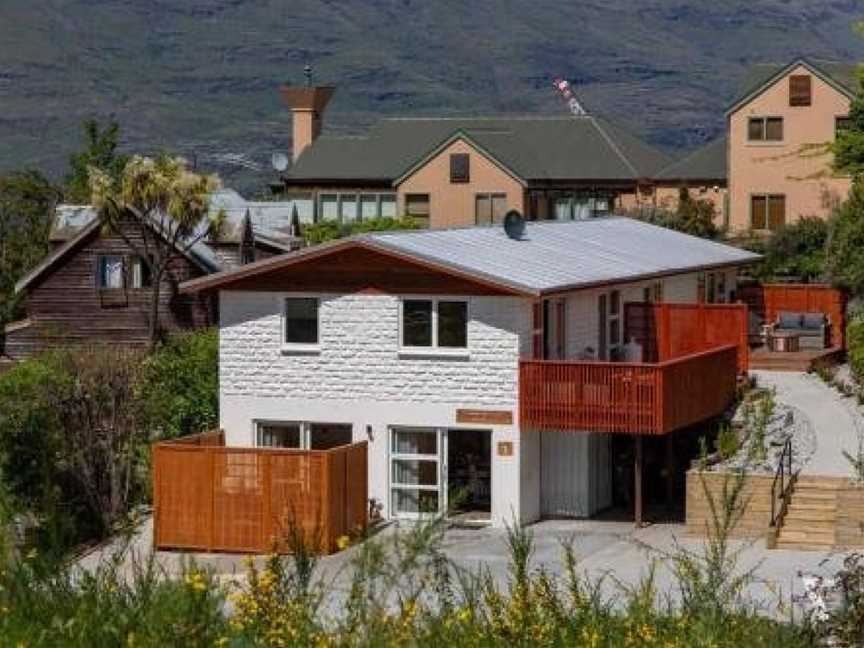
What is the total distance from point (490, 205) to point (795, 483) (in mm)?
46676

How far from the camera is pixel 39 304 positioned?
196ft

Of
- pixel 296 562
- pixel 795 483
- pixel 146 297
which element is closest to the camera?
pixel 296 562

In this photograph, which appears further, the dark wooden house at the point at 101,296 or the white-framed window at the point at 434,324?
the dark wooden house at the point at 101,296

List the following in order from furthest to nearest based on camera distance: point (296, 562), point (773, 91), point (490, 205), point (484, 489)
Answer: point (490, 205) < point (773, 91) < point (484, 489) < point (296, 562)

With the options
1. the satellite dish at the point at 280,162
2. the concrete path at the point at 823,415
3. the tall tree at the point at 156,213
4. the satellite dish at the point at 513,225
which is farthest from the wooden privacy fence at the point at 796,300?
the satellite dish at the point at 280,162

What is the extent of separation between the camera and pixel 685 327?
44031 mm

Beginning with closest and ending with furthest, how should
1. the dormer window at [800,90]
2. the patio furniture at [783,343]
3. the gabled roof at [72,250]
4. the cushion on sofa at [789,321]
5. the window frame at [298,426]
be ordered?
1. the window frame at [298,426]
2. the patio furniture at [783,343]
3. the cushion on sofa at [789,321]
4. the gabled roof at [72,250]
5. the dormer window at [800,90]

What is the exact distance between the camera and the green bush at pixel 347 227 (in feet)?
249

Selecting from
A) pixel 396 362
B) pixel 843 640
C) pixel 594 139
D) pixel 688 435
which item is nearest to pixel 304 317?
pixel 396 362

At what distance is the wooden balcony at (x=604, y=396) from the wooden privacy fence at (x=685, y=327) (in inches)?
236

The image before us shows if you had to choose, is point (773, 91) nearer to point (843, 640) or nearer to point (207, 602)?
point (843, 640)

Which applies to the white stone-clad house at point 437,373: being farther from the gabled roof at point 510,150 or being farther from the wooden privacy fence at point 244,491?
the gabled roof at point 510,150

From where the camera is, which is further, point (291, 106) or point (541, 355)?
point (291, 106)

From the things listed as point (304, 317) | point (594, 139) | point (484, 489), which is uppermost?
point (594, 139)
